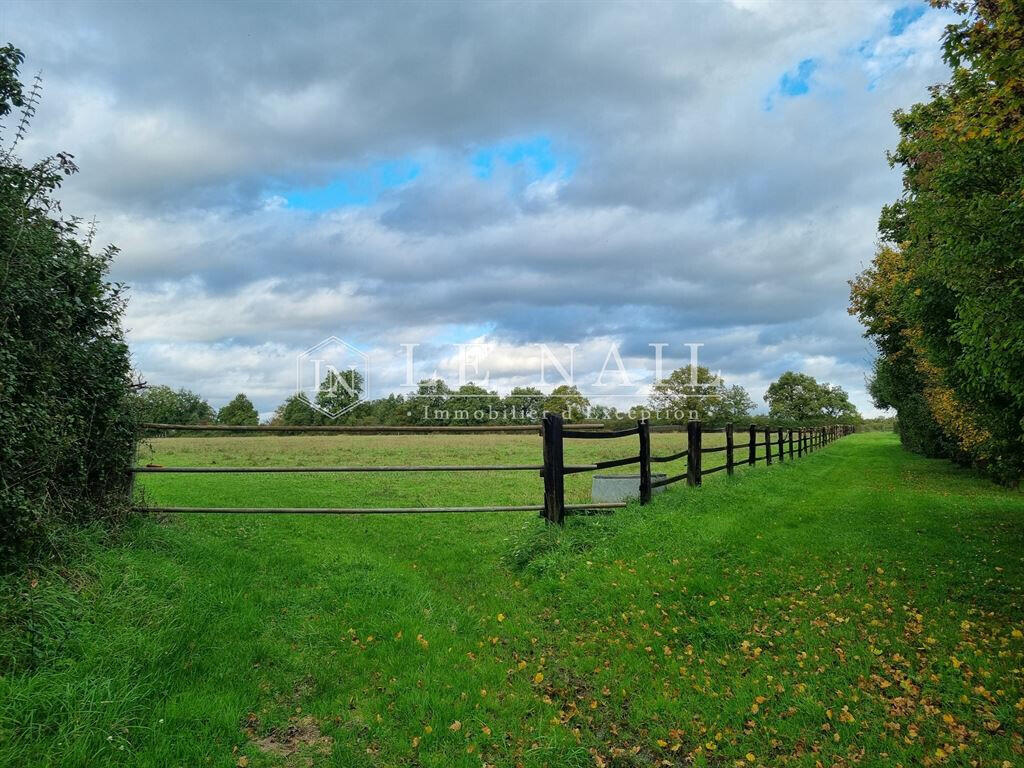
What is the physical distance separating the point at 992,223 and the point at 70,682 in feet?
26.1

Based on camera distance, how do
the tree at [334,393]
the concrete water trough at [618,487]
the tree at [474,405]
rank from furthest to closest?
the tree at [334,393]
the tree at [474,405]
the concrete water trough at [618,487]

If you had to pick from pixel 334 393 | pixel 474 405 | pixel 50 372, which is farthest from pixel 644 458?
pixel 334 393

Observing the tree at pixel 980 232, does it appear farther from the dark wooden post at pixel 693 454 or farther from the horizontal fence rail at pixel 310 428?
the horizontal fence rail at pixel 310 428

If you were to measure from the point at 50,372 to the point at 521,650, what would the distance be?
4.52 meters

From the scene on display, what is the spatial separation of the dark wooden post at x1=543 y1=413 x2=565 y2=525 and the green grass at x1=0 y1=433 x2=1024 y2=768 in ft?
1.12

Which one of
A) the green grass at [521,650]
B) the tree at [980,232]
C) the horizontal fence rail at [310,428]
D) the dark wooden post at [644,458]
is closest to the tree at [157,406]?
the horizontal fence rail at [310,428]

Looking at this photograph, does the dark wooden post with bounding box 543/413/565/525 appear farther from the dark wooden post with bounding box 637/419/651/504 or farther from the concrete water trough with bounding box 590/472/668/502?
the concrete water trough with bounding box 590/472/668/502

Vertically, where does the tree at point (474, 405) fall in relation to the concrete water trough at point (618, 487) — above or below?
above

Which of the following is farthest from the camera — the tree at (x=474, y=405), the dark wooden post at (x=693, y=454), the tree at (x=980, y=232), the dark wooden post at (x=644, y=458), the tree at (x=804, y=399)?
the tree at (x=804, y=399)

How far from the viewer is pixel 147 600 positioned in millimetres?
4453

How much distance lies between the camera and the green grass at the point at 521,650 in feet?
11.1

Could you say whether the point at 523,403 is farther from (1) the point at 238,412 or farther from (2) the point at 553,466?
(2) the point at 553,466

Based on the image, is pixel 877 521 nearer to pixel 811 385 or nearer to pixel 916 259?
pixel 916 259

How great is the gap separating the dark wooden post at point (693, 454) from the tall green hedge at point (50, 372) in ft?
29.0
